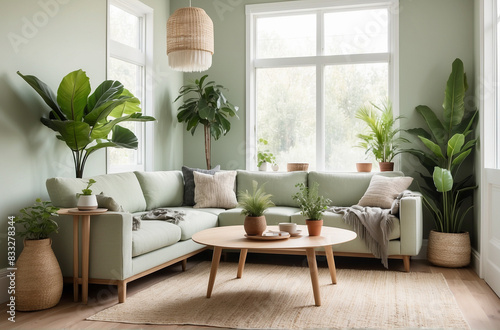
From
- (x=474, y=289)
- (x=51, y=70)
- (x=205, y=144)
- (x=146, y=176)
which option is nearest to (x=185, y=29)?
(x=51, y=70)

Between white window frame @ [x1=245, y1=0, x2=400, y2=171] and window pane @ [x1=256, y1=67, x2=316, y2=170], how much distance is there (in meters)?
0.08

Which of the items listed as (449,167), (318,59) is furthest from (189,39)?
(449,167)

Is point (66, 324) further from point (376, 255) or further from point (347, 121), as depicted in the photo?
point (347, 121)

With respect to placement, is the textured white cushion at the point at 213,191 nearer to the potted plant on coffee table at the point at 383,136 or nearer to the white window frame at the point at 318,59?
the white window frame at the point at 318,59

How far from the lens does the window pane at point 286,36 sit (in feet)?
19.1

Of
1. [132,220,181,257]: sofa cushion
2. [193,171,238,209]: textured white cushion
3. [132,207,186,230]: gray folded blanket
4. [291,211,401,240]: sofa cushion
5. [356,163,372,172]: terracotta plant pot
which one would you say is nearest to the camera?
[132,220,181,257]: sofa cushion

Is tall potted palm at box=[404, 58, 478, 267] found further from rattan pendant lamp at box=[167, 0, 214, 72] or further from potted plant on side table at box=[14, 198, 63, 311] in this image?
potted plant on side table at box=[14, 198, 63, 311]

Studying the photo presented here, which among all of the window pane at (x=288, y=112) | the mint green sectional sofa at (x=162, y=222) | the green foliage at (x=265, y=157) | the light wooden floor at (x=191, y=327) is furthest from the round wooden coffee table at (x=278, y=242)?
the window pane at (x=288, y=112)

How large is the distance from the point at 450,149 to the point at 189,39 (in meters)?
2.59

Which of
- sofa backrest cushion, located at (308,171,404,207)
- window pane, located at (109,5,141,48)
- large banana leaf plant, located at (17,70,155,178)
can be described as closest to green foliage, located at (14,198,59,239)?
large banana leaf plant, located at (17,70,155,178)

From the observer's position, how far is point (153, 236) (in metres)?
3.63

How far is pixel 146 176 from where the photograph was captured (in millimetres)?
4781

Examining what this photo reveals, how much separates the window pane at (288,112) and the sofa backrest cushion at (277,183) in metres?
0.53

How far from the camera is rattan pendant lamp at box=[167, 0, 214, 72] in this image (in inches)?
156
